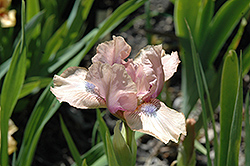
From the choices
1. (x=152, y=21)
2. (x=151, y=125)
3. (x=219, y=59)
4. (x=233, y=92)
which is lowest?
(x=219, y=59)

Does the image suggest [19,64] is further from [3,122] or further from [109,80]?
[109,80]

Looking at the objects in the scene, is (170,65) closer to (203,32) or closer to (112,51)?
(112,51)

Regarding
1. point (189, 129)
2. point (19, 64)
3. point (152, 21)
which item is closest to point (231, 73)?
point (189, 129)

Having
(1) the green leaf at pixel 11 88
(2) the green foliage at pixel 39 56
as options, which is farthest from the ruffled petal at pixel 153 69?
(1) the green leaf at pixel 11 88

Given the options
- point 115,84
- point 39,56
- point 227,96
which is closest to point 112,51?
point 115,84

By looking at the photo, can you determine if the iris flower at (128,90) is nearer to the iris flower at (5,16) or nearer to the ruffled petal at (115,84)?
the ruffled petal at (115,84)

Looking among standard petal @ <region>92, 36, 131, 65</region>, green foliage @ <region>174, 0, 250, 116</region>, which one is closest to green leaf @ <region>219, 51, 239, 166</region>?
standard petal @ <region>92, 36, 131, 65</region>

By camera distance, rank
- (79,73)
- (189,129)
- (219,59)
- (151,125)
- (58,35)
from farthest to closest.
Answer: (219,59) < (58,35) < (189,129) < (79,73) < (151,125)
